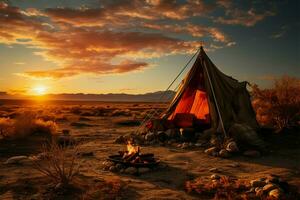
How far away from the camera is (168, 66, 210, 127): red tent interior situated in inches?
692

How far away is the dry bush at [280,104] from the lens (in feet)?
61.5

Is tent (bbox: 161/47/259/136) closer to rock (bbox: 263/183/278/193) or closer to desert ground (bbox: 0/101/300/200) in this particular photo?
desert ground (bbox: 0/101/300/200)

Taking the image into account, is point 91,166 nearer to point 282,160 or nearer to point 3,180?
point 3,180

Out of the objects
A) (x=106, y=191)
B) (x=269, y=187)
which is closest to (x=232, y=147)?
(x=269, y=187)

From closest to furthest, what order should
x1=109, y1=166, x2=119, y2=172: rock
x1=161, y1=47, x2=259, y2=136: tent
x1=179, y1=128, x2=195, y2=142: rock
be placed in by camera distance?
x1=109, y1=166, x2=119, y2=172: rock → x1=179, y1=128, x2=195, y2=142: rock → x1=161, y1=47, x2=259, y2=136: tent

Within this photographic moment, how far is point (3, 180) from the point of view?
9055 mm

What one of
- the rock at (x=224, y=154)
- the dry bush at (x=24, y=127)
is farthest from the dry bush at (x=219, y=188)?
the dry bush at (x=24, y=127)

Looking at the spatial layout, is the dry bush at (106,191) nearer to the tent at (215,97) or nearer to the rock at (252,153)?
the rock at (252,153)

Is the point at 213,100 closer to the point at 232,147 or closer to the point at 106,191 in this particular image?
the point at 232,147

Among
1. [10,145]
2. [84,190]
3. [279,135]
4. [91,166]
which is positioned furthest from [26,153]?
[279,135]

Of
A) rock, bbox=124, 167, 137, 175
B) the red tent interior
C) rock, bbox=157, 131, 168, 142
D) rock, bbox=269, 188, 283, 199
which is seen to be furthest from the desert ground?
the red tent interior

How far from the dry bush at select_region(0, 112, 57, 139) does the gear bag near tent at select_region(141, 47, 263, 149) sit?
7.39 metres

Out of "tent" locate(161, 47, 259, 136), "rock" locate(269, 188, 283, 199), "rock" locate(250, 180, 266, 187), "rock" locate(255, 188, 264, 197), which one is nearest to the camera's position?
"rock" locate(269, 188, 283, 199)

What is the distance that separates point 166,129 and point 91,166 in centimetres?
664
